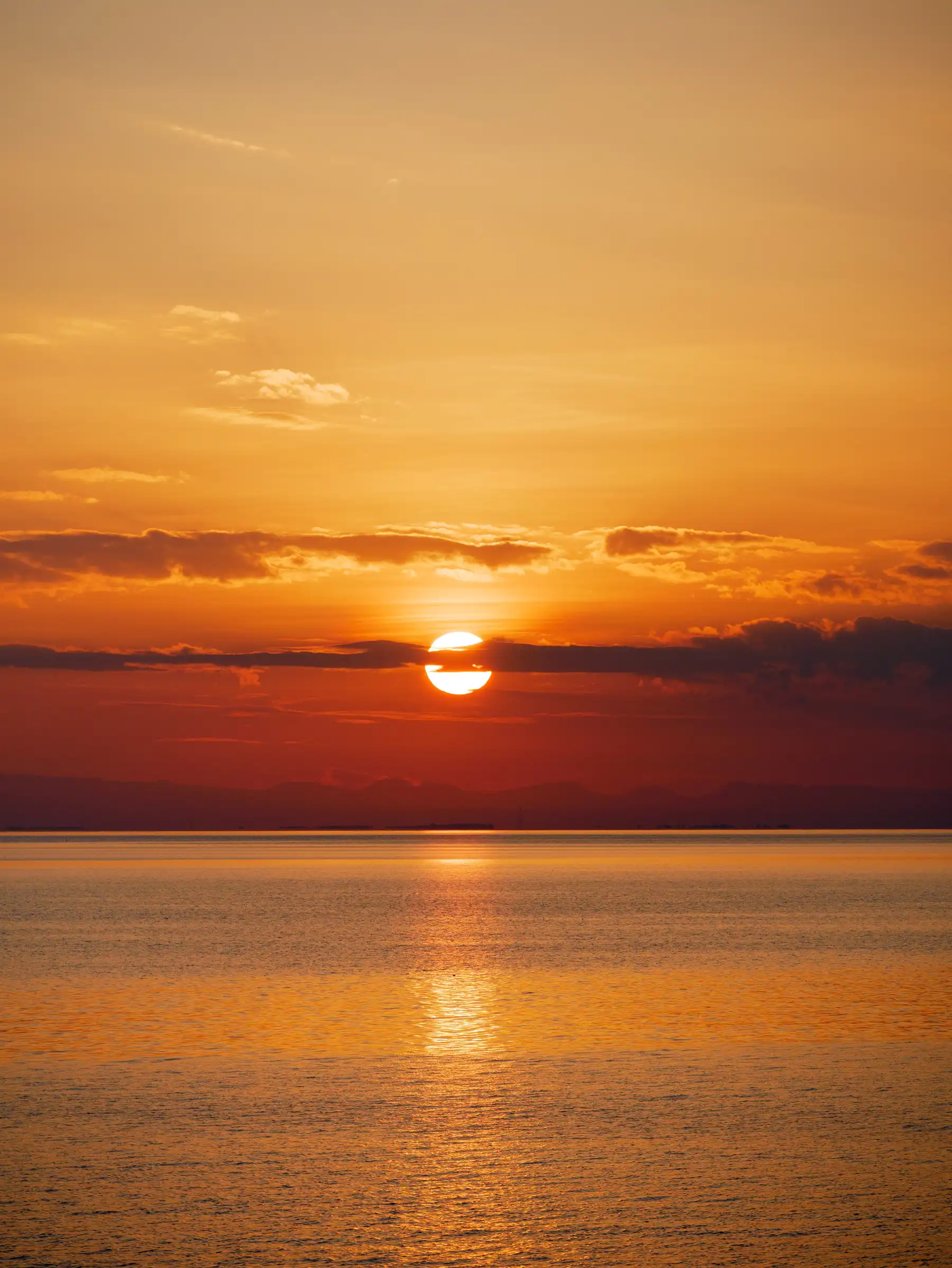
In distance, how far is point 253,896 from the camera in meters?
107

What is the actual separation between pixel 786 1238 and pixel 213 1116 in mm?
10451

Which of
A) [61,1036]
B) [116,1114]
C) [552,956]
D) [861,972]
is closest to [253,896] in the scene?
[552,956]

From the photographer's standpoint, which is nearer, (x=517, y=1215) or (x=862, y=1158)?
(x=517, y=1215)

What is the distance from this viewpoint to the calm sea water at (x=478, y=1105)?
1602 centimetres

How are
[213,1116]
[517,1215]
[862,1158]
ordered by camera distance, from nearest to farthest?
[517,1215] < [862,1158] < [213,1116]

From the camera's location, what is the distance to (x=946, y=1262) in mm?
14797

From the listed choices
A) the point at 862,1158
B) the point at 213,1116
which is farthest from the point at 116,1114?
the point at 862,1158

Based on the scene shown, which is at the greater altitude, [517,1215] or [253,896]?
[517,1215]

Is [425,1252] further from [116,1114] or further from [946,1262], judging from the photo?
[116,1114]

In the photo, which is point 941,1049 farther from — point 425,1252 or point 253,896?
point 253,896

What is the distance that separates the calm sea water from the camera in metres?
16.0

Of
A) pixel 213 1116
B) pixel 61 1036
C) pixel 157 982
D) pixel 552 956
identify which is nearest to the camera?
pixel 213 1116

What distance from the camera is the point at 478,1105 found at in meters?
23.5

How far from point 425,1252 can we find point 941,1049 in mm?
17333
